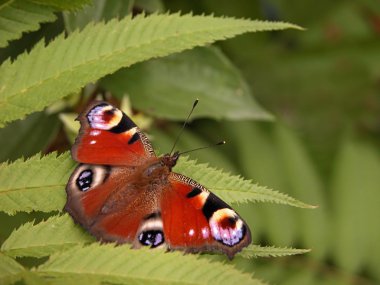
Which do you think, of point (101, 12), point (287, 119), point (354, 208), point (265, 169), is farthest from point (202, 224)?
point (287, 119)

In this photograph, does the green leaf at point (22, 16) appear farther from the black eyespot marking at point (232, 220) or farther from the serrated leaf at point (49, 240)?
the black eyespot marking at point (232, 220)

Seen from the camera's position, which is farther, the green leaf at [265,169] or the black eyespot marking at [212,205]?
the green leaf at [265,169]

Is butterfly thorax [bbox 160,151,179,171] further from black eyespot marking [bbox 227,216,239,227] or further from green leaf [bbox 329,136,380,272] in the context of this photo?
green leaf [bbox 329,136,380,272]

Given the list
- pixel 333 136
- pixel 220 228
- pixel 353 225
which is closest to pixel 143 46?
pixel 220 228

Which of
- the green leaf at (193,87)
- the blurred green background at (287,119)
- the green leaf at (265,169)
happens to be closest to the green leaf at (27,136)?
the blurred green background at (287,119)

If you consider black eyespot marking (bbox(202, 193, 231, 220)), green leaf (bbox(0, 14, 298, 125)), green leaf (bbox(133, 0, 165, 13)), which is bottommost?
black eyespot marking (bbox(202, 193, 231, 220))

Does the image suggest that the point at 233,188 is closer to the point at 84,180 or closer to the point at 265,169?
the point at 84,180

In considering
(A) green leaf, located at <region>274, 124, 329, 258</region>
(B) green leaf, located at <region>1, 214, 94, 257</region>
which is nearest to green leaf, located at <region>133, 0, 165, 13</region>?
(B) green leaf, located at <region>1, 214, 94, 257</region>
